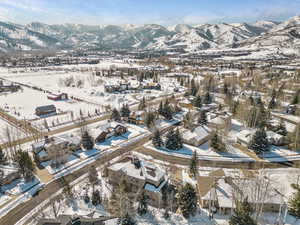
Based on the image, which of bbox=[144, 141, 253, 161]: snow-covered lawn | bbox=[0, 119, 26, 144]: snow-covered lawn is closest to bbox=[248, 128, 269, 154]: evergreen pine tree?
bbox=[144, 141, 253, 161]: snow-covered lawn

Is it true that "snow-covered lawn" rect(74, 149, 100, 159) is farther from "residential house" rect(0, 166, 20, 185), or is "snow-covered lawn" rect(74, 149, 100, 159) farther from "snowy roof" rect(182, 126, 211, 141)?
"snowy roof" rect(182, 126, 211, 141)

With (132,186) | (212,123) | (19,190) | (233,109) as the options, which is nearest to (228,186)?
(132,186)

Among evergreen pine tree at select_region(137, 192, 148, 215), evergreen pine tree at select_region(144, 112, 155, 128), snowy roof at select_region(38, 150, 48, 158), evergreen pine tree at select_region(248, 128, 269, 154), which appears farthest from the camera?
evergreen pine tree at select_region(144, 112, 155, 128)

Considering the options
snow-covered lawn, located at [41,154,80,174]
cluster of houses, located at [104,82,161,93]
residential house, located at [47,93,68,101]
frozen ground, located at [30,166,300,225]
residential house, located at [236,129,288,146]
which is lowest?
frozen ground, located at [30,166,300,225]

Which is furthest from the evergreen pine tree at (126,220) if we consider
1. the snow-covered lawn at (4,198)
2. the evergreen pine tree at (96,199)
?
the snow-covered lawn at (4,198)

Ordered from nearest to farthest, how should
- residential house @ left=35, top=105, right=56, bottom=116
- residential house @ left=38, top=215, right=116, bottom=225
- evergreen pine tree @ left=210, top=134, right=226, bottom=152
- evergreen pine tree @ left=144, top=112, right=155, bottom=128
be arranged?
residential house @ left=38, top=215, right=116, bottom=225, evergreen pine tree @ left=210, top=134, right=226, bottom=152, evergreen pine tree @ left=144, top=112, right=155, bottom=128, residential house @ left=35, top=105, right=56, bottom=116

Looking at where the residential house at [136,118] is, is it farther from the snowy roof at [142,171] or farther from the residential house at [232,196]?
the residential house at [232,196]

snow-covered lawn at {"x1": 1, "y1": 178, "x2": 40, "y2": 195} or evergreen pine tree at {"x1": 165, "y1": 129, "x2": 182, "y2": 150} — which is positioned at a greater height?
evergreen pine tree at {"x1": 165, "y1": 129, "x2": 182, "y2": 150}

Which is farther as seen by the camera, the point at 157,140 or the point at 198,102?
the point at 198,102

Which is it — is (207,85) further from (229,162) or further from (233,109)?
(229,162)

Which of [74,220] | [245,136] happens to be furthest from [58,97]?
[245,136]

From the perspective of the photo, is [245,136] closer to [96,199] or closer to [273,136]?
[273,136]
